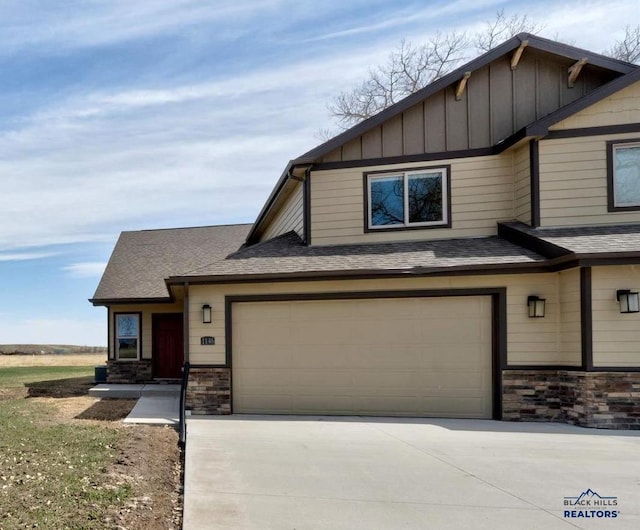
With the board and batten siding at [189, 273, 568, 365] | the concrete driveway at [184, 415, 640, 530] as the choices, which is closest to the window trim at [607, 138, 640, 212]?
the board and batten siding at [189, 273, 568, 365]

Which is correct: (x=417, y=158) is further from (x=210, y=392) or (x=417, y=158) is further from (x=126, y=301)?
(x=126, y=301)

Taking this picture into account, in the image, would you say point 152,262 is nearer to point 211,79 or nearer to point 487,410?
point 211,79

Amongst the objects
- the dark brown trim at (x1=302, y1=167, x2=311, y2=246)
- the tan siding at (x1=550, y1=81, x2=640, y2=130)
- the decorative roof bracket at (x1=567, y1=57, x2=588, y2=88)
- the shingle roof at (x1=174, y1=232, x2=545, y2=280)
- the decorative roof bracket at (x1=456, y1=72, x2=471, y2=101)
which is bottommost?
the shingle roof at (x1=174, y1=232, x2=545, y2=280)

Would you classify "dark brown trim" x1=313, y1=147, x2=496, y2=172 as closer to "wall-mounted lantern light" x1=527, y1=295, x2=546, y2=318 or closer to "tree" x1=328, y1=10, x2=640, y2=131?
"wall-mounted lantern light" x1=527, y1=295, x2=546, y2=318

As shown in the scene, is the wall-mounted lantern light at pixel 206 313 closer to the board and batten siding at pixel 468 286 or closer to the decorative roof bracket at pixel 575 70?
the board and batten siding at pixel 468 286

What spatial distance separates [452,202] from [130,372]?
10445 mm

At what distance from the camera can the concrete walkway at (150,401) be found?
27.9 ft

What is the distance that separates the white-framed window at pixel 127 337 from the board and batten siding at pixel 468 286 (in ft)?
20.8

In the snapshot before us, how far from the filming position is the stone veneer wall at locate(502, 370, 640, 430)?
25.0 ft

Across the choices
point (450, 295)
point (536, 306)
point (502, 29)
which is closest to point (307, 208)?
point (450, 295)

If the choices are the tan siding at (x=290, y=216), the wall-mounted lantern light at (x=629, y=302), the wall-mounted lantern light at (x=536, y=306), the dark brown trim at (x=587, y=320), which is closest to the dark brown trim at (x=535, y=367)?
the dark brown trim at (x=587, y=320)

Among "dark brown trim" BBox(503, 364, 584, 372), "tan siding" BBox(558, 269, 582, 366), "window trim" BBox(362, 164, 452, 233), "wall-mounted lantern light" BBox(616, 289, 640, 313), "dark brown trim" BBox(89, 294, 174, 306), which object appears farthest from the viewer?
"dark brown trim" BBox(89, 294, 174, 306)

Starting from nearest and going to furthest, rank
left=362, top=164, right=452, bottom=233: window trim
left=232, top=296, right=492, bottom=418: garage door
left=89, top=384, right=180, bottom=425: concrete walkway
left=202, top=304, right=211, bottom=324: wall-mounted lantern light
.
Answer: left=89, top=384, right=180, bottom=425: concrete walkway, left=232, top=296, right=492, bottom=418: garage door, left=202, top=304, right=211, bottom=324: wall-mounted lantern light, left=362, top=164, right=452, bottom=233: window trim

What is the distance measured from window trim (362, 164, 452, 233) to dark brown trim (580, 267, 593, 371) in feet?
9.34
